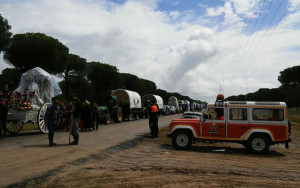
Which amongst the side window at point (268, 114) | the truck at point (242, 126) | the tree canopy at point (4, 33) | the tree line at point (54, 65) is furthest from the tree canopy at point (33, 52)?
the side window at point (268, 114)

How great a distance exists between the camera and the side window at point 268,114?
11852 millimetres

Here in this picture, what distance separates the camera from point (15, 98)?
15.3 m

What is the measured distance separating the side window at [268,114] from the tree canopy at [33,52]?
37599mm

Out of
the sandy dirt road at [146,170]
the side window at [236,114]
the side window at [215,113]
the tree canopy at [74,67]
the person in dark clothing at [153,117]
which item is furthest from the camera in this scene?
the tree canopy at [74,67]

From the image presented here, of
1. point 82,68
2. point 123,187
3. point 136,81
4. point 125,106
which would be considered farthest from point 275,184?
point 136,81

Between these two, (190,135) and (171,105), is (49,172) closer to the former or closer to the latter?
(190,135)

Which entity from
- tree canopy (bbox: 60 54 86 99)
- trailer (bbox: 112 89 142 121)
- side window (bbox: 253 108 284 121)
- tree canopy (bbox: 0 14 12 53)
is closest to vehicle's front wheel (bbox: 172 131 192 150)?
side window (bbox: 253 108 284 121)

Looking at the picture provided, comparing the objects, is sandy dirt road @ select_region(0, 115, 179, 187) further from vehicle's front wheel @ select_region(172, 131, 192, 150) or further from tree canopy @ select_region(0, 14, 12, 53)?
tree canopy @ select_region(0, 14, 12, 53)

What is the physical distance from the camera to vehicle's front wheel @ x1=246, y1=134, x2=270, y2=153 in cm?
1198

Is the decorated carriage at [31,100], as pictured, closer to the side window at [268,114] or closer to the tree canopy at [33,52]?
the side window at [268,114]

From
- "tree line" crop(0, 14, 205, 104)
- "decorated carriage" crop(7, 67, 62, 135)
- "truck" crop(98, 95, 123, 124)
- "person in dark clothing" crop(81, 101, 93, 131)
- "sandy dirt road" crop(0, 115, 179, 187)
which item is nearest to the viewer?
"sandy dirt road" crop(0, 115, 179, 187)

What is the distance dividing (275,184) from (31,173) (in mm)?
5583

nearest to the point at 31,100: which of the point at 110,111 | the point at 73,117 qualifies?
the point at 73,117

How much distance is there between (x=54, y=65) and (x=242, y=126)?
1511 inches
